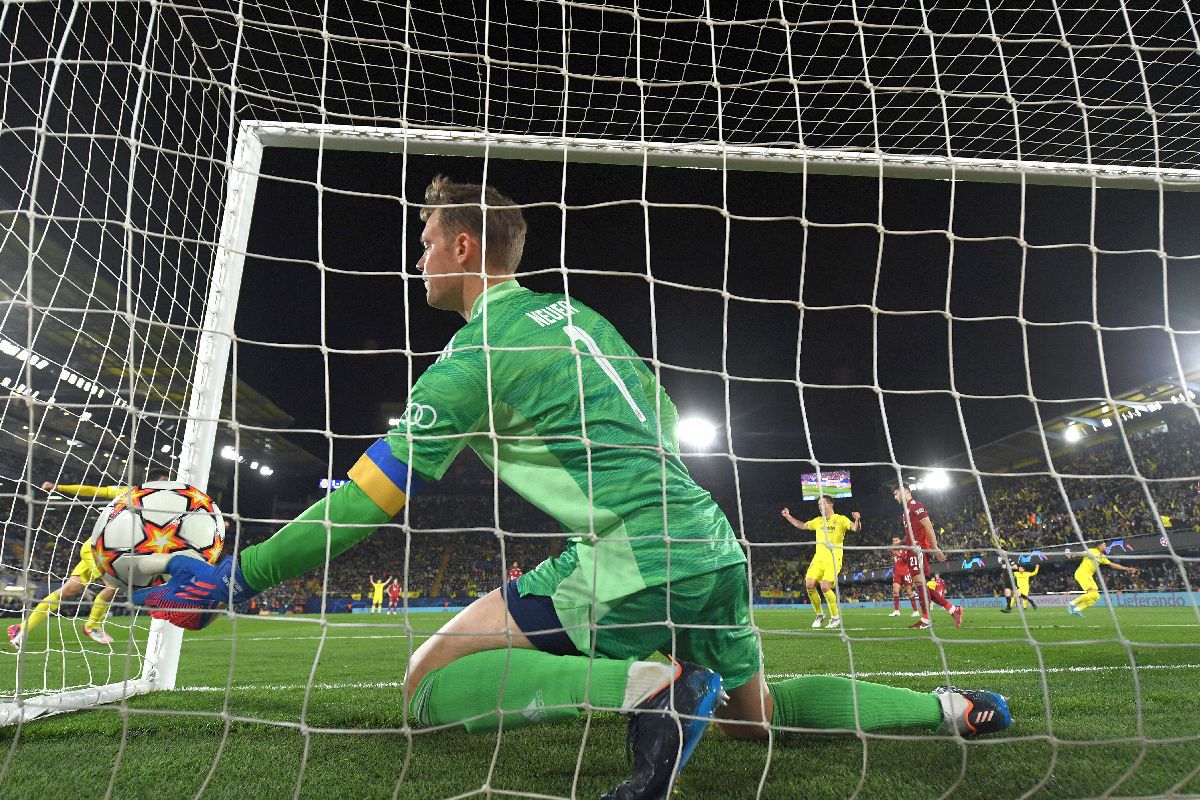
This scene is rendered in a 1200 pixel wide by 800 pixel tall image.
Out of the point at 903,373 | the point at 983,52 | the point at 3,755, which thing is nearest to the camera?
the point at 3,755

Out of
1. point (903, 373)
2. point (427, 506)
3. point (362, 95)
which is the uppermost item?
point (903, 373)

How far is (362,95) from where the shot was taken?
3.60 meters

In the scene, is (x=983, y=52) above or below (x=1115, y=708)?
above

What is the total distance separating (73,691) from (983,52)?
5.52 m

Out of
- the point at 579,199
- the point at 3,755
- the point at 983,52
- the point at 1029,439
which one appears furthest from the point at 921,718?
the point at 1029,439

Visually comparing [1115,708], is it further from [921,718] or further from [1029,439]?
[1029,439]

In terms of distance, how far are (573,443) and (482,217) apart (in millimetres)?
805

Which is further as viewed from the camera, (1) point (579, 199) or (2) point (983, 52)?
(2) point (983, 52)

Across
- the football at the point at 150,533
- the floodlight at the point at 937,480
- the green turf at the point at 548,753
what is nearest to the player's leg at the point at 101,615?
the green turf at the point at 548,753

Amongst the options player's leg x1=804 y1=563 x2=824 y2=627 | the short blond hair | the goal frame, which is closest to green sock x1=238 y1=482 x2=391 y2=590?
the short blond hair

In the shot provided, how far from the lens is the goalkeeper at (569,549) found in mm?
1689

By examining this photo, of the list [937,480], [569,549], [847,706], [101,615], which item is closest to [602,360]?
[569,549]

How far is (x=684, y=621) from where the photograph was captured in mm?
1794

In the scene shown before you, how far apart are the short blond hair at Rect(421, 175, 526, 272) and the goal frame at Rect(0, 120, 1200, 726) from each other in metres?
0.90
